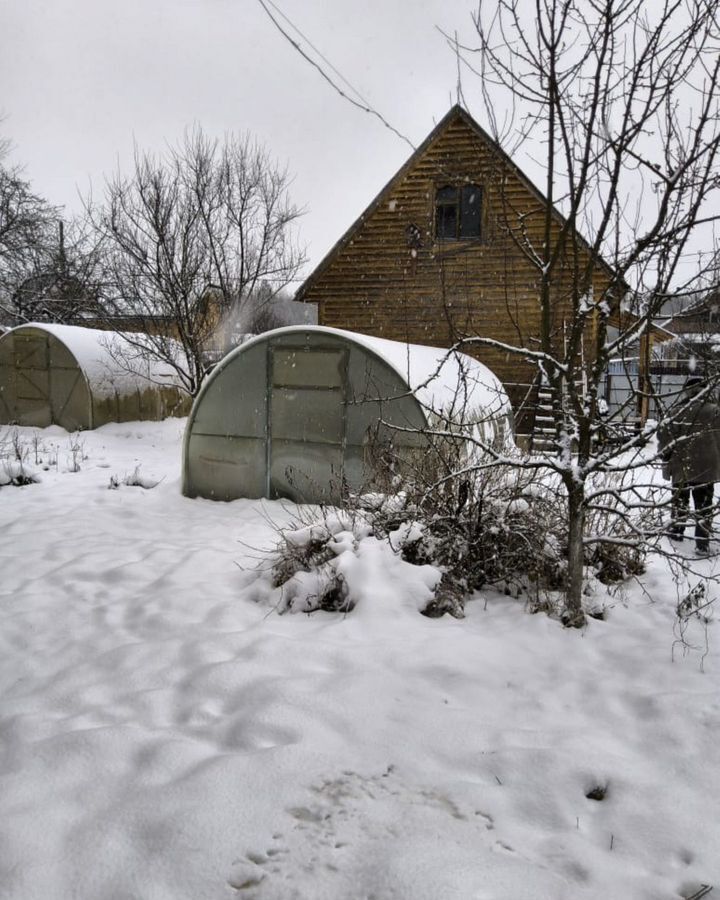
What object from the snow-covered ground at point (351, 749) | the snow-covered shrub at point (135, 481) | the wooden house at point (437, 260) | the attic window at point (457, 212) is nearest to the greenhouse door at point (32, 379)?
the snow-covered shrub at point (135, 481)

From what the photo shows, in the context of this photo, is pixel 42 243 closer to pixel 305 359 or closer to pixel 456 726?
pixel 305 359

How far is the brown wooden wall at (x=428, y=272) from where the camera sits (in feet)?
46.3

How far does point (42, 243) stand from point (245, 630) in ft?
80.0

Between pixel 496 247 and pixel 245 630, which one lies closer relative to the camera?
pixel 245 630

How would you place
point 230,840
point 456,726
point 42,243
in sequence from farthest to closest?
point 42,243, point 456,726, point 230,840

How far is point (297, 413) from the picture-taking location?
815 cm

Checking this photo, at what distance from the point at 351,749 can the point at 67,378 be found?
14.5 m

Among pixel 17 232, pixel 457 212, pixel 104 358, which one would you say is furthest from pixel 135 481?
pixel 17 232

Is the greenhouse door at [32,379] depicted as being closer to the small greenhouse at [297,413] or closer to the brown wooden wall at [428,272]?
the brown wooden wall at [428,272]

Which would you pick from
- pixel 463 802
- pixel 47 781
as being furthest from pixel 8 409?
pixel 463 802

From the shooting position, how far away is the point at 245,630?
395 centimetres

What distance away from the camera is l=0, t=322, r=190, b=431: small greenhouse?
580 inches

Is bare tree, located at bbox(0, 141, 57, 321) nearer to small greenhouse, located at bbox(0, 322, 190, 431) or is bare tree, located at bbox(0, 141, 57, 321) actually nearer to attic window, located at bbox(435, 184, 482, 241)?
small greenhouse, located at bbox(0, 322, 190, 431)

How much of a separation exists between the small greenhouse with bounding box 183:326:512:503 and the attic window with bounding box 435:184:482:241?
7001 millimetres
